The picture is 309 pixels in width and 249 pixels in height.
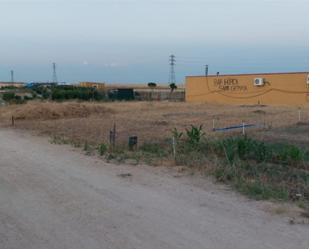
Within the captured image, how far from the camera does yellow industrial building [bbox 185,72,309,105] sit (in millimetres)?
55250

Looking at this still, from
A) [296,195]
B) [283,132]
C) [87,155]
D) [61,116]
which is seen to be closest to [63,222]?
[296,195]

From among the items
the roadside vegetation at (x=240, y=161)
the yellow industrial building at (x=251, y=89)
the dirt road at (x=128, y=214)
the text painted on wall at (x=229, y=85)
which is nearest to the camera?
the dirt road at (x=128, y=214)

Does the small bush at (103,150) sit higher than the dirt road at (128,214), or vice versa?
the dirt road at (128,214)

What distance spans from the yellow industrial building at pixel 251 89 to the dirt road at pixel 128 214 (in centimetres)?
4489

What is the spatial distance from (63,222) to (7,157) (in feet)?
27.9

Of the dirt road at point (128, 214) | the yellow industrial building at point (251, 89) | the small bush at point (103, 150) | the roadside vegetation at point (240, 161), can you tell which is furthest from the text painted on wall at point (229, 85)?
the dirt road at point (128, 214)

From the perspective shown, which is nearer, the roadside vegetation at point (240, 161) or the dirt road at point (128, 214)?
the dirt road at point (128, 214)

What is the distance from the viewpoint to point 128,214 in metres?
8.30

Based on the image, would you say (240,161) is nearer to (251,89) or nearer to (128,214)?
Result: (128,214)

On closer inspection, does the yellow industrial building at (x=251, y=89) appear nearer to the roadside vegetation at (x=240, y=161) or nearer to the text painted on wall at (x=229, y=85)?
the text painted on wall at (x=229, y=85)

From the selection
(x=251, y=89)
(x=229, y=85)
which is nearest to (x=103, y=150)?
(x=251, y=89)

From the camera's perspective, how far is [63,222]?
7.84 m

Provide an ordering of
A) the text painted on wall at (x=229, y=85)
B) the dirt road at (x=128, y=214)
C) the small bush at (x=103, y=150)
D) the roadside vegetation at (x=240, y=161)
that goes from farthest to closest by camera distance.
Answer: the text painted on wall at (x=229, y=85), the small bush at (x=103, y=150), the roadside vegetation at (x=240, y=161), the dirt road at (x=128, y=214)

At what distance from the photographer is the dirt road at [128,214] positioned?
6816 millimetres
